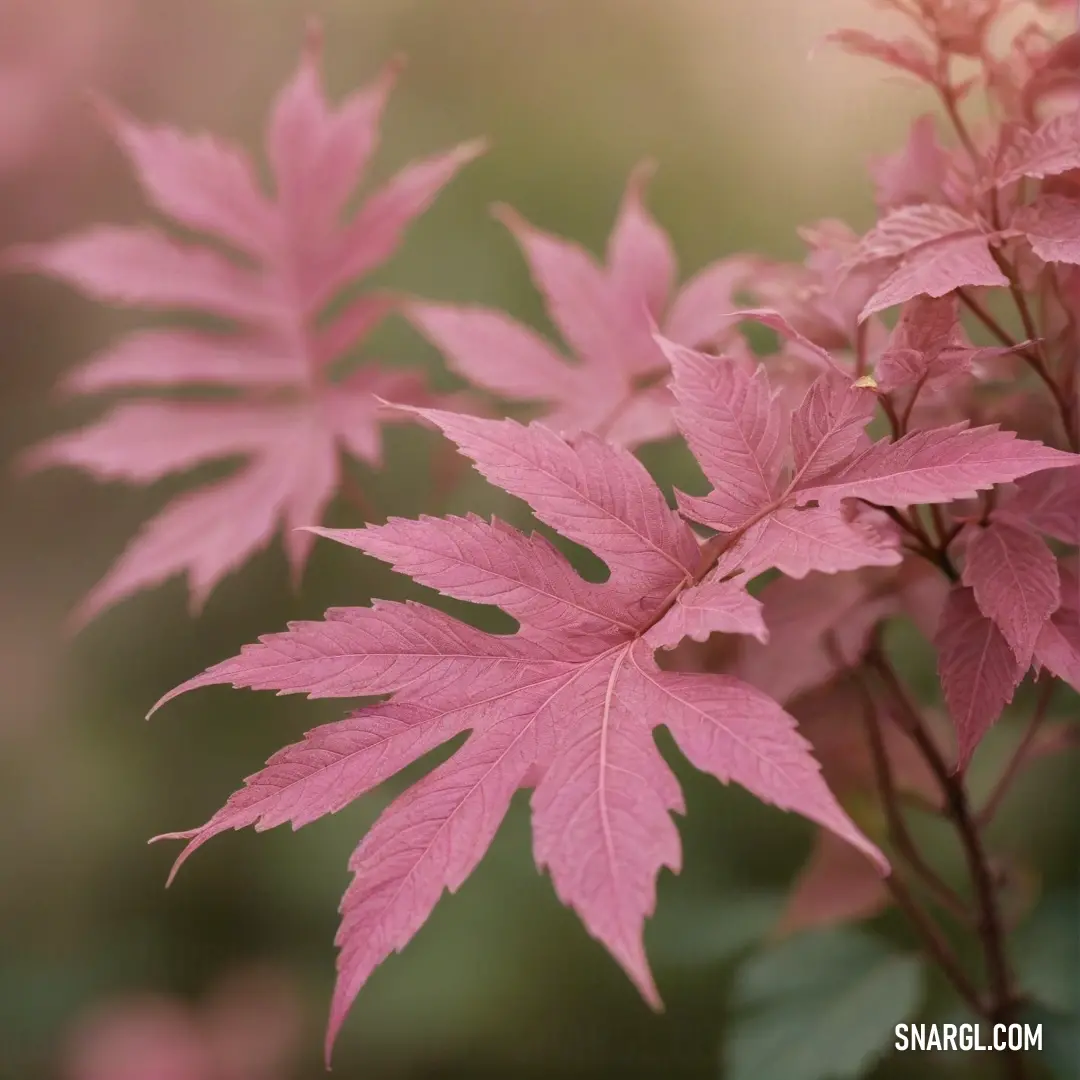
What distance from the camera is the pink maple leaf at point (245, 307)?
0.54 m

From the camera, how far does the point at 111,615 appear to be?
2.70 feet

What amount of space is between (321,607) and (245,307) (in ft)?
0.97

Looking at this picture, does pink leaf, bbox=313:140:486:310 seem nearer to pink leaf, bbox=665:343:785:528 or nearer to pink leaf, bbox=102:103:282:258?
pink leaf, bbox=102:103:282:258

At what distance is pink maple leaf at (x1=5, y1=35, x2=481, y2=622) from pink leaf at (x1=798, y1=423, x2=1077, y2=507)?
308 millimetres

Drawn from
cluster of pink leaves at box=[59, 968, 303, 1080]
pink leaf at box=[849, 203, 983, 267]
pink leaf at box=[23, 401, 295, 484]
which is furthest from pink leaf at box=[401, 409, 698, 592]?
cluster of pink leaves at box=[59, 968, 303, 1080]

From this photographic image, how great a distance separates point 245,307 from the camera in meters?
0.60

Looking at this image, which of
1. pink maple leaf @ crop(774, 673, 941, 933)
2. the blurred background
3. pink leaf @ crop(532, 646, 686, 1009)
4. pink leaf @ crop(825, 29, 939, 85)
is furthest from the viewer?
the blurred background

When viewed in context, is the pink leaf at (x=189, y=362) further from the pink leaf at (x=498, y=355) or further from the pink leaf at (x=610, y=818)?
the pink leaf at (x=610, y=818)

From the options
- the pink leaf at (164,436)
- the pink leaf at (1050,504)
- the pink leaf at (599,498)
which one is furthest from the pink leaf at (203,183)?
the pink leaf at (1050,504)

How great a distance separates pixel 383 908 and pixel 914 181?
1.14 feet

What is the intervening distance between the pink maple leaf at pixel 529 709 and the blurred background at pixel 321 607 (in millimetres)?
387

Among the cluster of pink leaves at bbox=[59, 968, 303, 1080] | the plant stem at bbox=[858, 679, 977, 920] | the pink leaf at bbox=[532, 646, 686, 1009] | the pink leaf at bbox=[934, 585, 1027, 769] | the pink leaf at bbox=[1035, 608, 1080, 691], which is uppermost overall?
the pink leaf at bbox=[532, 646, 686, 1009]

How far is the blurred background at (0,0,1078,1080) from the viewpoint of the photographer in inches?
27.4

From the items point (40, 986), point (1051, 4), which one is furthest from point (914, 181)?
point (40, 986)
